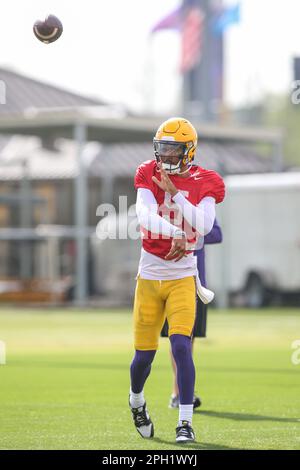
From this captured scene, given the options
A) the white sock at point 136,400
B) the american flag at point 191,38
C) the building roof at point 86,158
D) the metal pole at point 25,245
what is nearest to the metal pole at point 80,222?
the metal pole at point 25,245

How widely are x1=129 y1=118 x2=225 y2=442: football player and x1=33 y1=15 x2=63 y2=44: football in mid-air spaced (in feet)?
8.96

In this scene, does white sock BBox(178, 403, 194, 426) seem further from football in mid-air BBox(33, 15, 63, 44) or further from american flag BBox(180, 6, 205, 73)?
american flag BBox(180, 6, 205, 73)

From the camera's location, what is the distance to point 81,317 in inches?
995

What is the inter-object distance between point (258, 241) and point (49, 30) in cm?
1772

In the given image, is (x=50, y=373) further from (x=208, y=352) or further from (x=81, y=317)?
(x=81, y=317)

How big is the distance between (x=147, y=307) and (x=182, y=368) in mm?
533

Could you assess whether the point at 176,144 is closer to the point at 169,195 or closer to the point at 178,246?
the point at 169,195

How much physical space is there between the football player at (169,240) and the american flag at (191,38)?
45.0m

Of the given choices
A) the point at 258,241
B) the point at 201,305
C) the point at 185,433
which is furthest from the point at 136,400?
the point at 258,241

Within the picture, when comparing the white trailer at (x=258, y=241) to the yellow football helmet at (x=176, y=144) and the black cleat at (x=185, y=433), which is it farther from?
the black cleat at (x=185, y=433)

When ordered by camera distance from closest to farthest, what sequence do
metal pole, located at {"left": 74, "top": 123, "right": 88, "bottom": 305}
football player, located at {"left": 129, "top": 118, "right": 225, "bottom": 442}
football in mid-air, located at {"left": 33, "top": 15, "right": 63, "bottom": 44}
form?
football player, located at {"left": 129, "top": 118, "right": 225, "bottom": 442} < football in mid-air, located at {"left": 33, "top": 15, "right": 63, "bottom": 44} < metal pole, located at {"left": 74, "top": 123, "right": 88, "bottom": 305}

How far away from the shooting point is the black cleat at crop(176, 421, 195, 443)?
28.1 ft

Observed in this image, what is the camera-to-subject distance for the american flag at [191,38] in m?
53.6

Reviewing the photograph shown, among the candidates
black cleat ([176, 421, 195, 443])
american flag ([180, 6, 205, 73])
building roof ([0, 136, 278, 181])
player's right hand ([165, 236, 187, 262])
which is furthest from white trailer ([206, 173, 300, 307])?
american flag ([180, 6, 205, 73])
